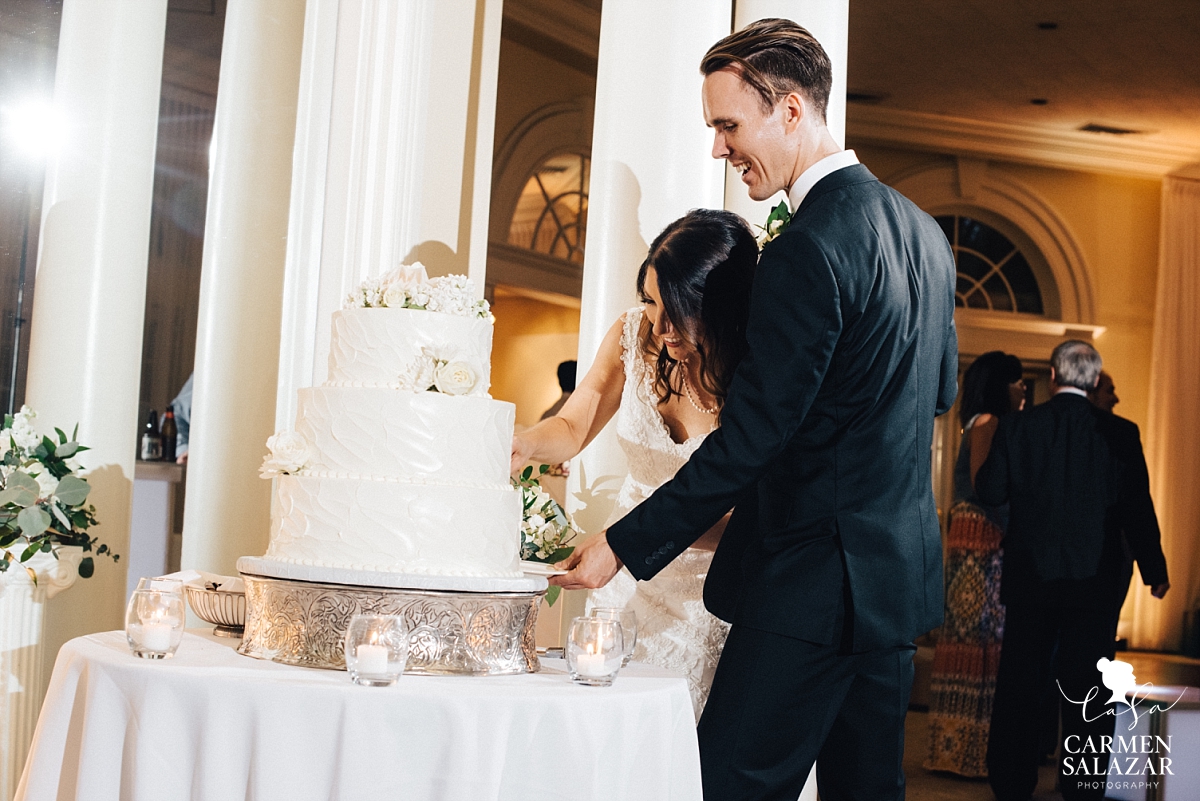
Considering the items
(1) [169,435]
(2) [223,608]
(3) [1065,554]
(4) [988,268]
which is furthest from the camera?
(4) [988,268]

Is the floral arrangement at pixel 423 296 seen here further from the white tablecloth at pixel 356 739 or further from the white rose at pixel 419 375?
the white tablecloth at pixel 356 739

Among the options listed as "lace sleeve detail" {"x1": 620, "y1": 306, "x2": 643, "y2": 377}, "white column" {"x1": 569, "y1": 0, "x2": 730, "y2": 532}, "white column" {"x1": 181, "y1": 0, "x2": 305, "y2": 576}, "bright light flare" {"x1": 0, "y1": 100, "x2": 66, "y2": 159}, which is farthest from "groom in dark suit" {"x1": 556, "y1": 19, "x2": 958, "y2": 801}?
"bright light flare" {"x1": 0, "y1": 100, "x2": 66, "y2": 159}

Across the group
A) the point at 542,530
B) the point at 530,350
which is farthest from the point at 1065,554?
the point at 530,350

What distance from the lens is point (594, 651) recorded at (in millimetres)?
2078

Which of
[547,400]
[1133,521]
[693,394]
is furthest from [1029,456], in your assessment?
[547,400]

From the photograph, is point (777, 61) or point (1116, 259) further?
point (1116, 259)

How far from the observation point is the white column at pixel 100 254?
443cm

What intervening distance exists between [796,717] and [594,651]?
0.36 m

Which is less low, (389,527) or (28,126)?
(28,126)

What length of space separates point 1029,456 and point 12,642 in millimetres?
4039

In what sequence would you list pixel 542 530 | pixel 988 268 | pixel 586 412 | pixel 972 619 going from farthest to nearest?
pixel 988 268 → pixel 972 619 → pixel 586 412 → pixel 542 530

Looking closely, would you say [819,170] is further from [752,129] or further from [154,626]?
[154,626]

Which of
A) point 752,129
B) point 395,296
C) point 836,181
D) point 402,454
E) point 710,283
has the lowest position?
point 402,454

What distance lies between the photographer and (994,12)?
936 cm
